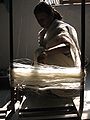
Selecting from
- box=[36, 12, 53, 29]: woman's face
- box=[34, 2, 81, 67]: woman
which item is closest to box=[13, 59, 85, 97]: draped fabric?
box=[34, 2, 81, 67]: woman

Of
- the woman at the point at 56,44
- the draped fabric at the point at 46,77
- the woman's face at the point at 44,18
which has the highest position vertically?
the woman's face at the point at 44,18

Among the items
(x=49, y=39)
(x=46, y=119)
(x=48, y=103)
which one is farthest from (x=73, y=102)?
(x=49, y=39)

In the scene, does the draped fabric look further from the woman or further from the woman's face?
the woman's face

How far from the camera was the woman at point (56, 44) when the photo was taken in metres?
1.46

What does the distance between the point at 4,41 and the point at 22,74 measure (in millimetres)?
2071

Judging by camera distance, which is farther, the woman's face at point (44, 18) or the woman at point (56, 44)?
the woman's face at point (44, 18)

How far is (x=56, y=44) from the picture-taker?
1.47 m

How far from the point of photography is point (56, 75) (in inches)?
54.8

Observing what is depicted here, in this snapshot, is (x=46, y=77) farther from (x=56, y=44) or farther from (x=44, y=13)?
(x=44, y=13)

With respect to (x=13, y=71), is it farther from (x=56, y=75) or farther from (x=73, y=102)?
(x=73, y=102)

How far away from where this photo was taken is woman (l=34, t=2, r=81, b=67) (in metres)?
1.46

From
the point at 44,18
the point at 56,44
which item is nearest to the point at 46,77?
the point at 56,44

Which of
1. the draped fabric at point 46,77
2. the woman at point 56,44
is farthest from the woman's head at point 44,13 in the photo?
the draped fabric at point 46,77

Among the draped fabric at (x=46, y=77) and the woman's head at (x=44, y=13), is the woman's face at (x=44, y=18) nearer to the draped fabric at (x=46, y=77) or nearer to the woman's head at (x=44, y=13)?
the woman's head at (x=44, y=13)
